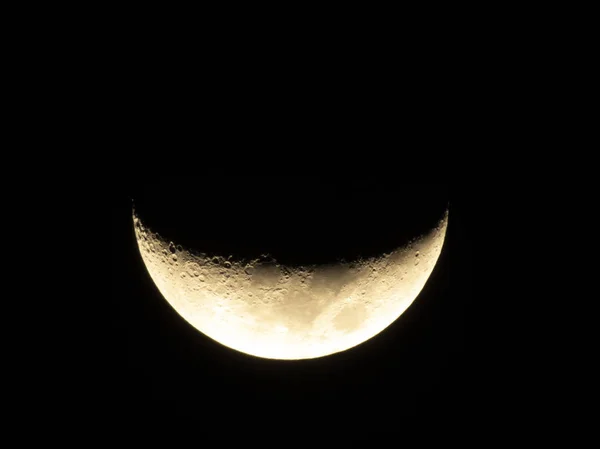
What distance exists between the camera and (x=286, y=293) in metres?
2.03

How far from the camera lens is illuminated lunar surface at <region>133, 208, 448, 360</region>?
6.56 ft

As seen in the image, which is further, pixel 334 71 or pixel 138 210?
pixel 138 210

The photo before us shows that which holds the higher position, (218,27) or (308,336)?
(218,27)

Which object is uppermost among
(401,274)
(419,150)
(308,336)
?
(419,150)

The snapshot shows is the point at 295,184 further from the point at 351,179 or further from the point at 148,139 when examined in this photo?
the point at 148,139

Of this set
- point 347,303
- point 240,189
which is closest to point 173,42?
point 240,189

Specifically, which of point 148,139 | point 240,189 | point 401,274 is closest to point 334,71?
point 240,189

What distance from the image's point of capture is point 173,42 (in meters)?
1.78

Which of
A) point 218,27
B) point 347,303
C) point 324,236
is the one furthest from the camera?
point 347,303

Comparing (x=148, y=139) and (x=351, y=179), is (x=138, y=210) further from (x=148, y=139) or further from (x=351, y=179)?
(x=351, y=179)

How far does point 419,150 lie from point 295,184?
0.48m

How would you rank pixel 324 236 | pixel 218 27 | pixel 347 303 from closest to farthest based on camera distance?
1. pixel 218 27
2. pixel 324 236
3. pixel 347 303

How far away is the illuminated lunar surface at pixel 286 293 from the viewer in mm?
1998

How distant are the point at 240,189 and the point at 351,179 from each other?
1.23ft
